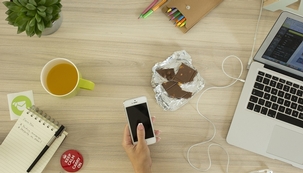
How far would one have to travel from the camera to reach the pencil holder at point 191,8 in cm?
80

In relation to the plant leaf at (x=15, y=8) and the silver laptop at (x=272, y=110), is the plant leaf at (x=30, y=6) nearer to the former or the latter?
the plant leaf at (x=15, y=8)

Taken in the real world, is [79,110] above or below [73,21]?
below

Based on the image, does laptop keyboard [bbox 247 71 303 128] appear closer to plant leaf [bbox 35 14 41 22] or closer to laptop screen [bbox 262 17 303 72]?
laptop screen [bbox 262 17 303 72]

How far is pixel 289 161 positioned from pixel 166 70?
0.43 meters

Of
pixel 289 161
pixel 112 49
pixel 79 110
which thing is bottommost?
pixel 289 161

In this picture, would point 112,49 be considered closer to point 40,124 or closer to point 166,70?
point 166,70

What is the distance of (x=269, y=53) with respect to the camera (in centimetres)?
73

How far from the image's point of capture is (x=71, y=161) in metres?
0.73

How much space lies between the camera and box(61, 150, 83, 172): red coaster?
2.40 feet

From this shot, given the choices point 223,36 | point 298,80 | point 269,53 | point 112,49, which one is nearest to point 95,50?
point 112,49

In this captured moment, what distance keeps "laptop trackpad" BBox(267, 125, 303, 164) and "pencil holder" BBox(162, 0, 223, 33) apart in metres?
0.39

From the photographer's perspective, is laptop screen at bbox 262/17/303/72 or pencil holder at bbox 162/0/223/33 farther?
pencil holder at bbox 162/0/223/33

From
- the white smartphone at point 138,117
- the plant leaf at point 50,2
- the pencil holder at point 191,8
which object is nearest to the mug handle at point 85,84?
the white smartphone at point 138,117

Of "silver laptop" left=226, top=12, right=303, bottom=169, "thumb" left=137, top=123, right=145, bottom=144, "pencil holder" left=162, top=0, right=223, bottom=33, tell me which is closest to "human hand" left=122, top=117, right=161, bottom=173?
"thumb" left=137, top=123, right=145, bottom=144
